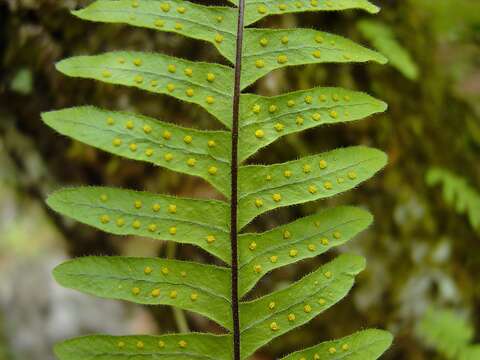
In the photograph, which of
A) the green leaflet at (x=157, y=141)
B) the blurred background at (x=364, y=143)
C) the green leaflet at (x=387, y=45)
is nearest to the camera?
the green leaflet at (x=157, y=141)

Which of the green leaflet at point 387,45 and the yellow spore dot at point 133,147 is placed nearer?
the yellow spore dot at point 133,147

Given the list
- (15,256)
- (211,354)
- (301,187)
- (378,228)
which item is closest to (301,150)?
(378,228)

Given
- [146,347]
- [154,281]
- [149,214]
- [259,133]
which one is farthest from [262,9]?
[146,347]

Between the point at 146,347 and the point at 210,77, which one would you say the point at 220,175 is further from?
the point at 146,347

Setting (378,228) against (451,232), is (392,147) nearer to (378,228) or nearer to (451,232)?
(378,228)

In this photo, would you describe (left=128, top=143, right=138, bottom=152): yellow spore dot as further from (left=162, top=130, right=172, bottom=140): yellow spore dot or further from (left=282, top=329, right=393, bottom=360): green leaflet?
(left=282, top=329, right=393, bottom=360): green leaflet

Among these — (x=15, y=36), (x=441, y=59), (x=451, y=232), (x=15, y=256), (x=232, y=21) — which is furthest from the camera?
(x=15, y=256)

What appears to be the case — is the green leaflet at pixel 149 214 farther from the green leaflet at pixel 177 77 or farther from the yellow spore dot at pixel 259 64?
the yellow spore dot at pixel 259 64

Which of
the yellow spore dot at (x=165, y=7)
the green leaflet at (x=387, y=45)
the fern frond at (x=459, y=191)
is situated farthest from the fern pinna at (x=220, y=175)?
the fern frond at (x=459, y=191)
